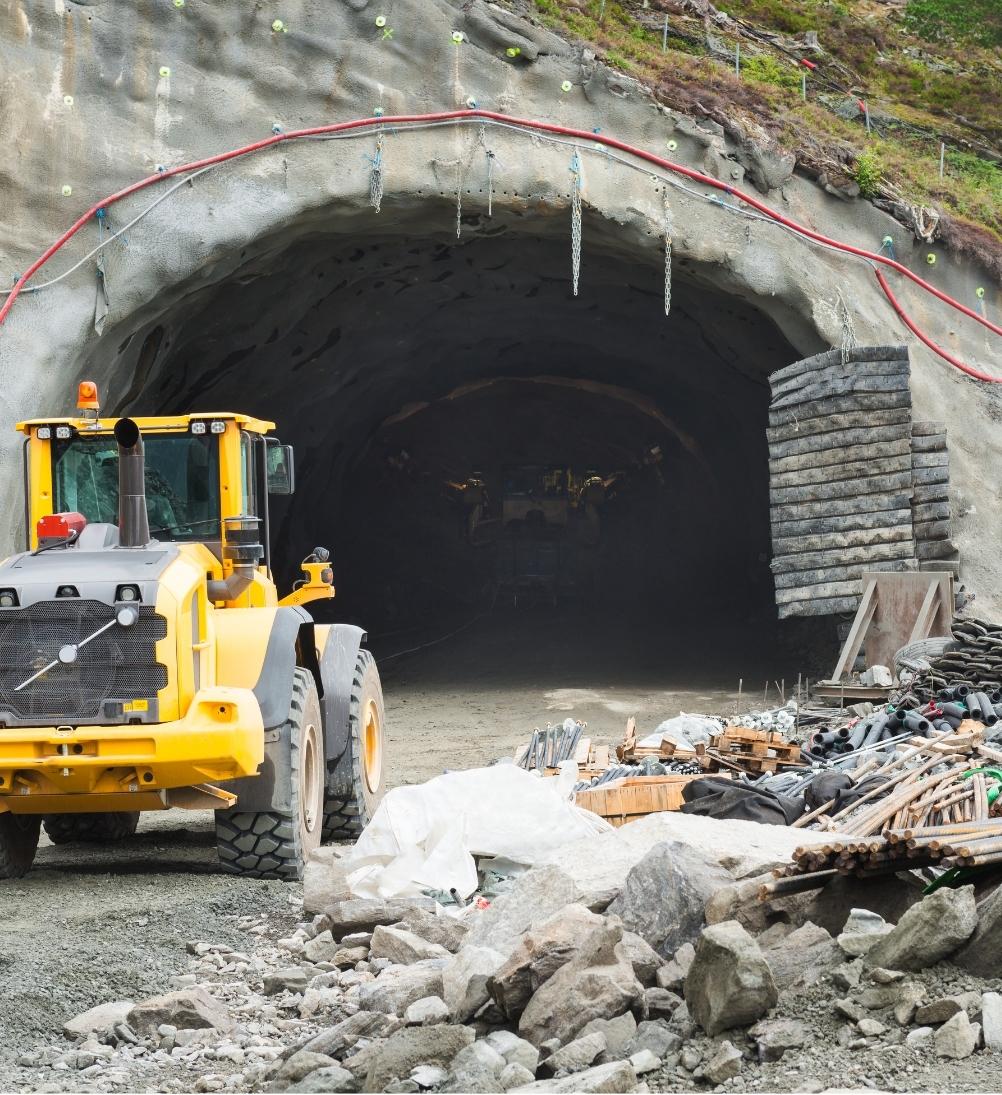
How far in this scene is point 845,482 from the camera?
15.0 m

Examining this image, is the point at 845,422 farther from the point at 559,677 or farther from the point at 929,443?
the point at 559,677

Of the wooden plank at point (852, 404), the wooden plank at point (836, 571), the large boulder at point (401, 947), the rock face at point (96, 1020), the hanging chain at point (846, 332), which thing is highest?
the hanging chain at point (846, 332)

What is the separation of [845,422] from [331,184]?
→ 5.56 metres

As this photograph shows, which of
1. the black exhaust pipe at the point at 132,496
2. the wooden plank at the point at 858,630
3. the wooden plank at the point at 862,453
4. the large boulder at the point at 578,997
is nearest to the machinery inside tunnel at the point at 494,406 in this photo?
the wooden plank at the point at 862,453

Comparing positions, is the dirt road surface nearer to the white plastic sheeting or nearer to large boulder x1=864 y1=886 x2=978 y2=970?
the white plastic sheeting

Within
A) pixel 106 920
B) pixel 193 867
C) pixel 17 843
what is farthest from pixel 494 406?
pixel 106 920

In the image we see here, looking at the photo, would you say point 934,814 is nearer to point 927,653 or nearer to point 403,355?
point 927,653

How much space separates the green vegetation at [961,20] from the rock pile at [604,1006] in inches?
787

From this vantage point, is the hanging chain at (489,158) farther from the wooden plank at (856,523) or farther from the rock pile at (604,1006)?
the rock pile at (604,1006)

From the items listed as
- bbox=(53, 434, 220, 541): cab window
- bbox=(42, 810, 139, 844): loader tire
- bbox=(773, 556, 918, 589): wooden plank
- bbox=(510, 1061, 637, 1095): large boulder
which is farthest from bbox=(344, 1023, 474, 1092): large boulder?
bbox=(773, 556, 918, 589): wooden plank

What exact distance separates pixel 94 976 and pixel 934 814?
4.12 metres

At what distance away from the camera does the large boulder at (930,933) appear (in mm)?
4426

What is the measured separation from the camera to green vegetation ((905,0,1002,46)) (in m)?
22.9

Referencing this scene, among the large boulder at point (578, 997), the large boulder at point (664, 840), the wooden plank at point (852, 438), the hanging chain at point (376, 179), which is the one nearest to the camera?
the large boulder at point (578, 997)
